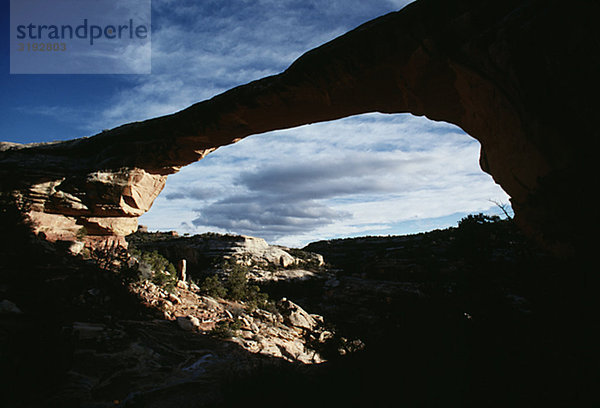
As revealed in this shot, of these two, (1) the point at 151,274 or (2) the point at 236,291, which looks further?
(2) the point at 236,291

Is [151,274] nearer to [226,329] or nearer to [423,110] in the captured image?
[226,329]

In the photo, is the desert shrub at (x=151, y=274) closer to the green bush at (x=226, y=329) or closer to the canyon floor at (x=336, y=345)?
the canyon floor at (x=336, y=345)

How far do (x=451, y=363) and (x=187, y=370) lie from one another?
434 centimetres

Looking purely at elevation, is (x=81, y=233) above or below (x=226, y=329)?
above

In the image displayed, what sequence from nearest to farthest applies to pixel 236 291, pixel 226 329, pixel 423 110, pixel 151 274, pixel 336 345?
1. pixel 336 345
2. pixel 423 110
3. pixel 226 329
4. pixel 151 274
5. pixel 236 291

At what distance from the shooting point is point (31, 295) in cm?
505

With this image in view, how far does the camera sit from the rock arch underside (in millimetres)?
3898

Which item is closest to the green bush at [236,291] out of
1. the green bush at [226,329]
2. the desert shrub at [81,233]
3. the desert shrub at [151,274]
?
the desert shrub at [151,274]

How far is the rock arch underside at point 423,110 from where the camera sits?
153 inches

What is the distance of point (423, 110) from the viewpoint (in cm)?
709

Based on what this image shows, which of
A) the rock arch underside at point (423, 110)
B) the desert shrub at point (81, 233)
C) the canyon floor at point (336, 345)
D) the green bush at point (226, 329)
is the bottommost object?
the green bush at point (226, 329)

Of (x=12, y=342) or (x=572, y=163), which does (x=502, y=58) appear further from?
(x=12, y=342)

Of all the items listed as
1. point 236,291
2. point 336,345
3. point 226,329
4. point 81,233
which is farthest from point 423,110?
point 81,233

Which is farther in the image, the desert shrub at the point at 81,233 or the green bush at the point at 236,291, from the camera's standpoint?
the green bush at the point at 236,291
